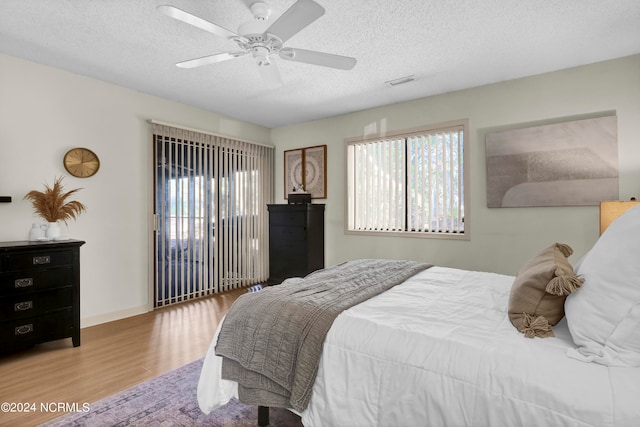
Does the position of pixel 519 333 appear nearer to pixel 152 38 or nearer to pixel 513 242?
pixel 513 242

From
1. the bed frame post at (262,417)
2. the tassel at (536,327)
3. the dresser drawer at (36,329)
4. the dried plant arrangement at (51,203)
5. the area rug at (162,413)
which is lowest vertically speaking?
the area rug at (162,413)

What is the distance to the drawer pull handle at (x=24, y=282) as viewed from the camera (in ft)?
8.25

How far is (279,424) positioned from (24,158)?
3.18 metres

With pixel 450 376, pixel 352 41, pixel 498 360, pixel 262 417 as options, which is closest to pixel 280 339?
pixel 262 417

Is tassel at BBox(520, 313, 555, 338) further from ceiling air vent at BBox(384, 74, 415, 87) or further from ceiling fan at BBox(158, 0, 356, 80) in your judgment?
ceiling air vent at BBox(384, 74, 415, 87)

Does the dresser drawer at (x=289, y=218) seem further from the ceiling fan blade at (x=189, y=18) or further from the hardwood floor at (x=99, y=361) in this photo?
the ceiling fan blade at (x=189, y=18)

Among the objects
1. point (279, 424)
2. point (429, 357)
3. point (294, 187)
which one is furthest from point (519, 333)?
point (294, 187)

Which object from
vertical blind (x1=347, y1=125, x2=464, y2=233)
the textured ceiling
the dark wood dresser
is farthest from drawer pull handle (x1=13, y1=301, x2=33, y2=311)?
vertical blind (x1=347, y1=125, x2=464, y2=233)

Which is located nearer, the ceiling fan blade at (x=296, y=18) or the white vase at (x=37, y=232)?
the ceiling fan blade at (x=296, y=18)

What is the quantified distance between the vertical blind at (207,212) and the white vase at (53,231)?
41.8 inches

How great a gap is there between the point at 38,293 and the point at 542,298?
11.3 feet

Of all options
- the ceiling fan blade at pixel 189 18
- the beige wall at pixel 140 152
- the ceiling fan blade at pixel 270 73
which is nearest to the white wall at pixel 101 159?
the beige wall at pixel 140 152

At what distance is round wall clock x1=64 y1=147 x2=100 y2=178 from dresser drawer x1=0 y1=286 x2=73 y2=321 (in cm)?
117

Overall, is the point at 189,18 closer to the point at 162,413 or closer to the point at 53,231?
the point at 162,413
